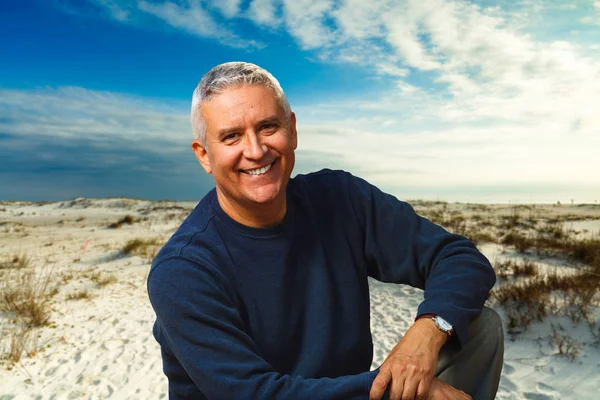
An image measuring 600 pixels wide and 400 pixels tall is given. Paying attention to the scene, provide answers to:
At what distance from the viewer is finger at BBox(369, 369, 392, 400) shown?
1.51 meters

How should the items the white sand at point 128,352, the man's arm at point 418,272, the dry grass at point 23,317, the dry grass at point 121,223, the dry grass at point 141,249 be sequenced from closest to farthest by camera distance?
the man's arm at point 418,272 → the white sand at point 128,352 → the dry grass at point 23,317 → the dry grass at point 141,249 → the dry grass at point 121,223

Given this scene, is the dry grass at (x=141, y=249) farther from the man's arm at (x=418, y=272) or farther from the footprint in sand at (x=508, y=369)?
the man's arm at (x=418, y=272)

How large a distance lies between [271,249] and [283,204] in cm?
23

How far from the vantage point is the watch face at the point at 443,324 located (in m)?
1.77

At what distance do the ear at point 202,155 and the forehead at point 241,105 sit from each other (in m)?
0.20

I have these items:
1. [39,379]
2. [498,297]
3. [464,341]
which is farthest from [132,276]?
[464,341]

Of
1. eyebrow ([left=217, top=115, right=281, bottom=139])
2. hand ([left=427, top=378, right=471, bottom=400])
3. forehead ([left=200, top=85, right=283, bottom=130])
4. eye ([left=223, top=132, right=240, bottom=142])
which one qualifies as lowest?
hand ([left=427, top=378, right=471, bottom=400])

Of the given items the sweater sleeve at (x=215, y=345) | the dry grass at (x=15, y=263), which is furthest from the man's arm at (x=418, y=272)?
the dry grass at (x=15, y=263)

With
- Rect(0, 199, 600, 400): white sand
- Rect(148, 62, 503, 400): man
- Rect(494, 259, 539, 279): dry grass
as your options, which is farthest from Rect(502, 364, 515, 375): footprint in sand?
Rect(494, 259, 539, 279): dry grass

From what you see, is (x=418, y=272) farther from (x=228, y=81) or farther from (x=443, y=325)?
(x=228, y=81)

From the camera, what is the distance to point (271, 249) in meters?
1.87

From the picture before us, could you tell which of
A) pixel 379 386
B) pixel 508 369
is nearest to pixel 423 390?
pixel 379 386

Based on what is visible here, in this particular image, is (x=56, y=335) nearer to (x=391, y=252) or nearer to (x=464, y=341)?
(x=391, y=252)

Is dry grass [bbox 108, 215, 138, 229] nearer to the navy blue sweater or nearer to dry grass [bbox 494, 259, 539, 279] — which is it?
dry grass [bbox 494, 259, 539, 279]
